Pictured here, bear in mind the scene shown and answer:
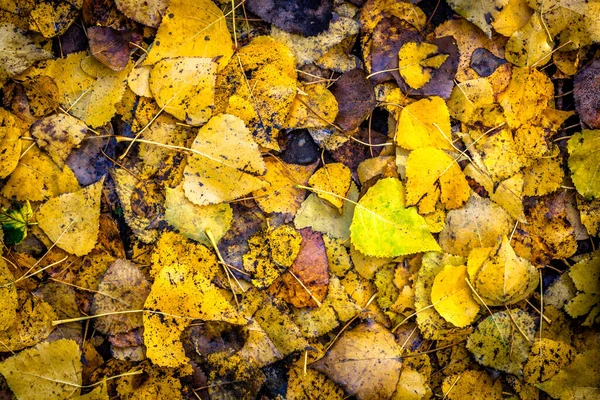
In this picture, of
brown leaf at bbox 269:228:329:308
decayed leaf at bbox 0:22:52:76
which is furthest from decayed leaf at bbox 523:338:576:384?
decayed leaf at bbox 0:22:52:76

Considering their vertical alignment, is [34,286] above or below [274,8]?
below

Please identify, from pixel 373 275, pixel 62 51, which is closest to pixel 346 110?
pixel 373 275

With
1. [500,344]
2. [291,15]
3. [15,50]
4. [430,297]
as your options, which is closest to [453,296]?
[430,297]

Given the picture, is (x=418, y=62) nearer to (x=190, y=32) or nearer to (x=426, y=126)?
(x=426, y=126)

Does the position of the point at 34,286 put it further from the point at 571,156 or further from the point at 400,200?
the point at 571,156

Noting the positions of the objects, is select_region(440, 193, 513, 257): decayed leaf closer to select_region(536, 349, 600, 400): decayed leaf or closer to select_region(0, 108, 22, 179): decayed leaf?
select_region(536, 349, 600, 400): decayed leaf
